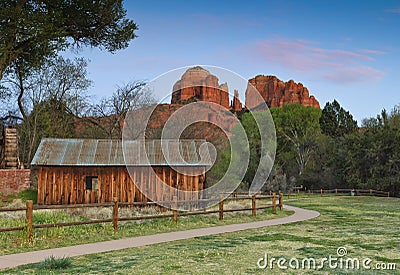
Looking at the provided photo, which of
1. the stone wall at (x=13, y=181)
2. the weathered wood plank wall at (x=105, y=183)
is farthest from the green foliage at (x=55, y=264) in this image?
the stone wall at (x=13, y=181)

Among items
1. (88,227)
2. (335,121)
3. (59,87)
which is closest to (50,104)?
(59,87)

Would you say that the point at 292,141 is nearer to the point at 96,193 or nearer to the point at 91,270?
the point at 96,193

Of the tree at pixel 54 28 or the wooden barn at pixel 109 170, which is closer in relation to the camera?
the tree at pixel 54 28

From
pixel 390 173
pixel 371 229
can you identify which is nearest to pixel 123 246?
pixel 371 229

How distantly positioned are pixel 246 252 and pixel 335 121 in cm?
5702

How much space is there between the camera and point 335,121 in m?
64.6

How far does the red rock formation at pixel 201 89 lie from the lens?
124 ft

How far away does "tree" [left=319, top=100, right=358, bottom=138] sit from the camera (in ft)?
207

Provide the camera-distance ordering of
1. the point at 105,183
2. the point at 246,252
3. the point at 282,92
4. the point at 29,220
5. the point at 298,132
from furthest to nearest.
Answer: the point at 282,92 → the point at 298,132 → the point at 105,183 → the point at 29,220 → the point at 246,252

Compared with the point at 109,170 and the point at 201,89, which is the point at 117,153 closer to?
the point at 109,170

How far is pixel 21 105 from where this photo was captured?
38656 millimetres

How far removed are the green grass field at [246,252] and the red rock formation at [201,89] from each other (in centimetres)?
2306

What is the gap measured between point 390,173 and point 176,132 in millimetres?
22491

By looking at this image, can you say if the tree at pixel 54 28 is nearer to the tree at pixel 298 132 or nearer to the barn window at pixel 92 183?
the barn window at pixel 92 183
